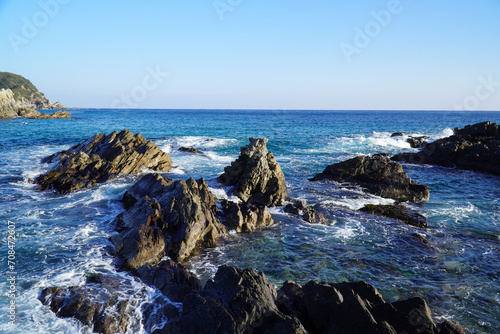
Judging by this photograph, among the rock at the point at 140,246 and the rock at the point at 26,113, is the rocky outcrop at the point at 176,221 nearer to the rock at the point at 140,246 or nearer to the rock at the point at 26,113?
the rock at the point at 140,246

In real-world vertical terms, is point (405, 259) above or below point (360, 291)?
below

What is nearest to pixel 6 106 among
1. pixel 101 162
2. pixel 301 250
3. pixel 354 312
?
pixel 101 162

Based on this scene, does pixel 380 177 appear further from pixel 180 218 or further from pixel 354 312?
pixel 354 312

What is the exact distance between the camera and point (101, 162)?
2645cm

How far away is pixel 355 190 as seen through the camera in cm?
2417

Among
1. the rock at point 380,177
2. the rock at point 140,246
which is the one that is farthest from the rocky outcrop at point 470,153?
the rock at point 140,246

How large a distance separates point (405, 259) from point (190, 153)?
31807 mm

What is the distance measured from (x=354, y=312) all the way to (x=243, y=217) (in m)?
9.65

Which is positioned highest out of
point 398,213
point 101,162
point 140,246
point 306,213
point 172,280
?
point 101,162

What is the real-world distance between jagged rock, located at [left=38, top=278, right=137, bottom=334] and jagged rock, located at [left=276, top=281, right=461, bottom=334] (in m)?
4.76

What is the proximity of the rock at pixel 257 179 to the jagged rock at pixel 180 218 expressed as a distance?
15.6 ft

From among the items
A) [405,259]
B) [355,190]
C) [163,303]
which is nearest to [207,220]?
[163,303]

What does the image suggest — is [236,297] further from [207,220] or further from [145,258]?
[207,220]

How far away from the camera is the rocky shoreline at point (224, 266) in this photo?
8.05 m
